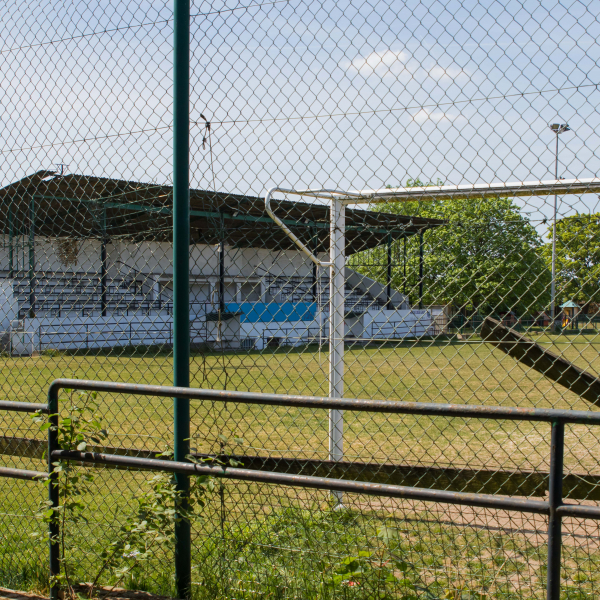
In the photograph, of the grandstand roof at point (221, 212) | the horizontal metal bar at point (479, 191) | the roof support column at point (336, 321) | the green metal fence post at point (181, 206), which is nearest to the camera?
the green metal fence post at point (181, 206)

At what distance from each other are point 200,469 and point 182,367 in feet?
1.82

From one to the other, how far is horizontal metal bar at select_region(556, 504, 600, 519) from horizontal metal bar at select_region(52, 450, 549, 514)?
0.15ft

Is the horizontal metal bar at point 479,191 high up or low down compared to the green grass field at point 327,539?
up

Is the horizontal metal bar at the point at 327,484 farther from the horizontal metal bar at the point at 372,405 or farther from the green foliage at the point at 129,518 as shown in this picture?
the horizontal metal bar at the point at 372,405

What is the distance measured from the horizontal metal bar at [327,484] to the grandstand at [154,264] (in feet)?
2.19

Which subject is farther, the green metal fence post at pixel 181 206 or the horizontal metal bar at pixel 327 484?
the green metal fence post at pixel 181 206

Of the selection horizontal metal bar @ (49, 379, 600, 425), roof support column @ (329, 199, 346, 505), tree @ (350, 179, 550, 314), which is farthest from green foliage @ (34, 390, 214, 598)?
tree @ (350, 179, 550, 314)

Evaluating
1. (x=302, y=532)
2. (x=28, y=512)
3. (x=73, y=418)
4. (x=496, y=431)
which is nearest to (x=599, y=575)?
(x=302, y=532)

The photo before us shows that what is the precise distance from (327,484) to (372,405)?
321 mm

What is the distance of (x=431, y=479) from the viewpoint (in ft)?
9.65

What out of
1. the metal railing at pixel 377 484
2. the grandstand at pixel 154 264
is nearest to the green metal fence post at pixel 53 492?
the metal railing at pixel 377 484

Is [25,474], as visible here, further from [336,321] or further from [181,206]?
[336,321]

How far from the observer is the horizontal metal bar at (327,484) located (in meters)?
1.88

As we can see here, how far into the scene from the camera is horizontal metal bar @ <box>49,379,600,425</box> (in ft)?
5.99
